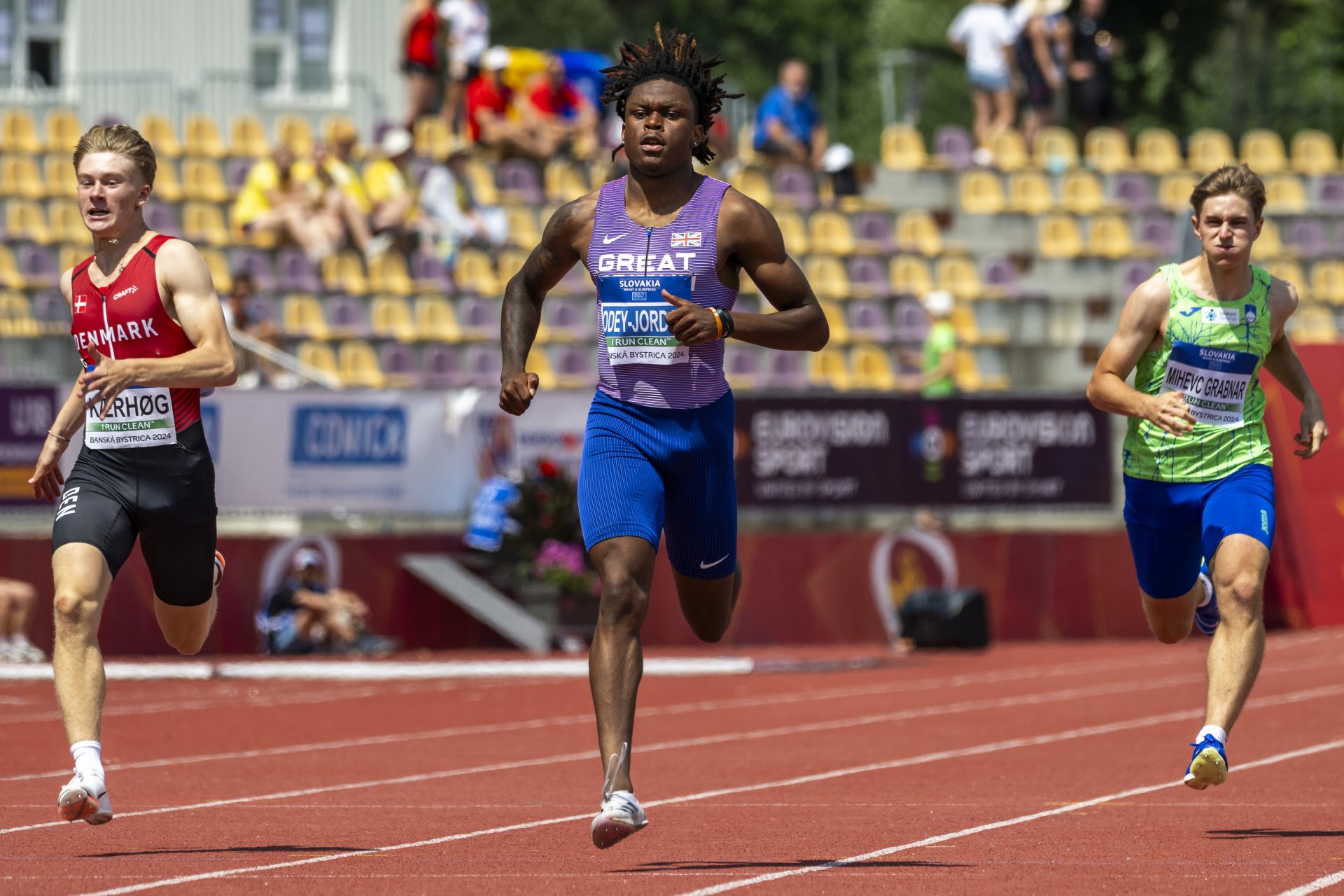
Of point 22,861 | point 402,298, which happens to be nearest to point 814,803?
point 22,861

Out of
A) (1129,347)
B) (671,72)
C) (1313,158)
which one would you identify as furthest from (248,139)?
(671,72)

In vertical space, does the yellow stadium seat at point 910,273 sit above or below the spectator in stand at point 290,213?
below

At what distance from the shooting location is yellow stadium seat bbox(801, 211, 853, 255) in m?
23.7

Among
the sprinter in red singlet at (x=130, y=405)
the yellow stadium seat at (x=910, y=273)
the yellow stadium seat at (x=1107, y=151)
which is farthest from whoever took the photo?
the yellow stadium seat at (x=1107, y=151)

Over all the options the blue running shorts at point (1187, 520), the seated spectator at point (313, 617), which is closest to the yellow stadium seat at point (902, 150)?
the seated spectator at point (313, 617)

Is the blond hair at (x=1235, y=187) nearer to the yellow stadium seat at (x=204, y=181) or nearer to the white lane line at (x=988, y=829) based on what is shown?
the white lane line at (x=988, y=829)

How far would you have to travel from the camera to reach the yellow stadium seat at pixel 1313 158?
85.6ft

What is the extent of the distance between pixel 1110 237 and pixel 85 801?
19368mm

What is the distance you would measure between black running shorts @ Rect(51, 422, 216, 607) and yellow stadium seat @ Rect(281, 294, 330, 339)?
13803mm

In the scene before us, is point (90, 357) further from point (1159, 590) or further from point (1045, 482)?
point (1045, 482)

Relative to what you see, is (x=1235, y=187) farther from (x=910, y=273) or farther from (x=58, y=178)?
(x=58, y=178)

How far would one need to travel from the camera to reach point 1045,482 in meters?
18.8

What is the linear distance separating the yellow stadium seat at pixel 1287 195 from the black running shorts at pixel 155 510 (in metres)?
20.2

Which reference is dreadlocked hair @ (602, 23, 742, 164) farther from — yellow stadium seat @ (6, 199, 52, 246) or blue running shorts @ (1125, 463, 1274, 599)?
yellow stadium seat @ (6, 199, 52, 246)
